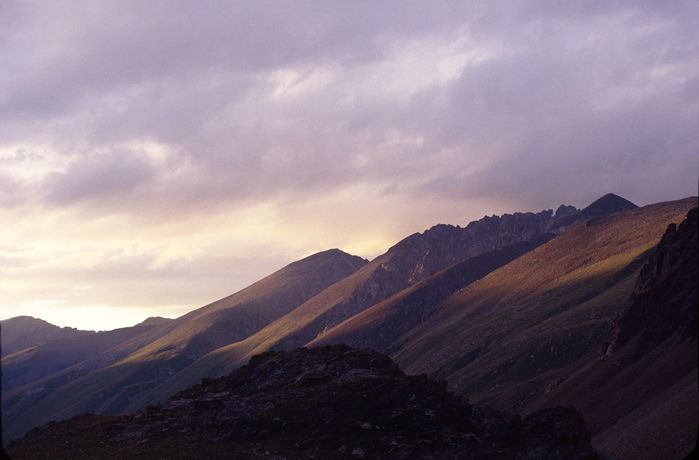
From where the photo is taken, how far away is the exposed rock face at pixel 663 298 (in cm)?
8650

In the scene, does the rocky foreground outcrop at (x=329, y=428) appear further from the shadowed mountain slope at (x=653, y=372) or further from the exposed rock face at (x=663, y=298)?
the exposed rock face at (x=663, y=298)

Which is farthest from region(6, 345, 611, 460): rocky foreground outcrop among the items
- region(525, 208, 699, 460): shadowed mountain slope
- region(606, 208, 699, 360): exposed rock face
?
region(606, 208, 699, 360): exposed rock face

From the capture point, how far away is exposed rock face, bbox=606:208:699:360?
86500mm

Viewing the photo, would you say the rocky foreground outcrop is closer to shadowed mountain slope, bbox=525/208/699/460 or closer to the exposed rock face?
shadowed mountain slope, bbox=525/208/699/460

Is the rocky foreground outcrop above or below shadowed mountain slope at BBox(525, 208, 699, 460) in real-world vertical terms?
A: above

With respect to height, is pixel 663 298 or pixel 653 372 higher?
pixel 663 298

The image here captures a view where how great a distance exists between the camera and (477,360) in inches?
7156

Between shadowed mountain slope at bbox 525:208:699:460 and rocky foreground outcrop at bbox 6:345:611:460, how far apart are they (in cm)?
1174

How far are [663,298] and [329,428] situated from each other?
79.5 meters

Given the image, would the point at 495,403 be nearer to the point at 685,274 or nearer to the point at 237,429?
the point at 685,274

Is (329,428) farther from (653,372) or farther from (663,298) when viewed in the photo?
(663,298)

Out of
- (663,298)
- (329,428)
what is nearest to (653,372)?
(663,298)

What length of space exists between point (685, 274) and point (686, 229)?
1302cm

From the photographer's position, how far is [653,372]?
249 feet
